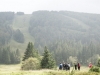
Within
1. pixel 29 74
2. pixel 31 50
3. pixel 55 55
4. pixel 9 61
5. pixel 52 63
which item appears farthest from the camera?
pixel 55 55

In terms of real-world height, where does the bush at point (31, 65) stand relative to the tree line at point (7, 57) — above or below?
above

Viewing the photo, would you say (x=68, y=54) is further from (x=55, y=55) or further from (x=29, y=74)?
(x=29, y=74)

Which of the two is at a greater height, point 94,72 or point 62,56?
point 94,72

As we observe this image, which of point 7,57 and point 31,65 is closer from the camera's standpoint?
point 31,65

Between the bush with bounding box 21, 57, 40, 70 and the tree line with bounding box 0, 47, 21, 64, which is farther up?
the bush with bounding box 21, 57, 40, 70

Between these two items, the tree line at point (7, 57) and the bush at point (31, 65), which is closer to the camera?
the bush at point (31, 65)

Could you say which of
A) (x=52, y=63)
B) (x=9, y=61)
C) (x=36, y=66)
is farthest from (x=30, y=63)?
(x=9, y=61)

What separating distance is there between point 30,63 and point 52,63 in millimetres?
7768

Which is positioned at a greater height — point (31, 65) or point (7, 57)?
point (31, 65)

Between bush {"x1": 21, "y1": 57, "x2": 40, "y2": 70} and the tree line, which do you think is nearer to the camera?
bush {"x1": 21, "y1": 57, "x2": 40, "y2": 70}

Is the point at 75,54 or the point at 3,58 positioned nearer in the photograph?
the point at 3,58

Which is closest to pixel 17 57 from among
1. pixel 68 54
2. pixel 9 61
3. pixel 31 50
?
pixel 9 61

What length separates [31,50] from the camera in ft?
290

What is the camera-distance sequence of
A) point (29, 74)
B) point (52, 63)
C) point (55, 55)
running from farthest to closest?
point (55, 55) < point (52, 63) < point (29, 74)
